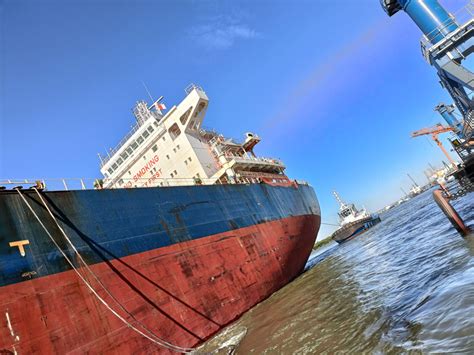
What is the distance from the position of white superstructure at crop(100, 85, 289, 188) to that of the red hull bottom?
19.6ft

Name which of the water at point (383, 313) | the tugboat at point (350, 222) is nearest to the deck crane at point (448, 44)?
the water at point (383, 313)

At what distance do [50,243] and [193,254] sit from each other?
4944mm

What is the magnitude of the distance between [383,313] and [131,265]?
7313 millimetres

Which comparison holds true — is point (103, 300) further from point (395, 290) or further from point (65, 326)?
point (395, 290)

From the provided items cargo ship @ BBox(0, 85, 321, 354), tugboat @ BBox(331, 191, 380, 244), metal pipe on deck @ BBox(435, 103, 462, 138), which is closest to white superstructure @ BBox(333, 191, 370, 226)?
tugboat @ BBox(331, 191, 380, 244)

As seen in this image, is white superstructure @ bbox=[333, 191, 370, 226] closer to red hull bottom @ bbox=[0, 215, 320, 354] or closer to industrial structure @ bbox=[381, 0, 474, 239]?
industrial structure @ bbox=[381, 0, 474, 239]

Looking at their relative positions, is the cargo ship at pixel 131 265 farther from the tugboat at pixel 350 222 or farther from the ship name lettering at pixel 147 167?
the tugboat at pixel 350 222

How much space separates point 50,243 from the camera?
840 cm

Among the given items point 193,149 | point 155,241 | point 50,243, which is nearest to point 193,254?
point 155,241

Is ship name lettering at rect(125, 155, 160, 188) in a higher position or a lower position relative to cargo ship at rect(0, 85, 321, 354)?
higher

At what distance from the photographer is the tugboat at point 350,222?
4803 cm

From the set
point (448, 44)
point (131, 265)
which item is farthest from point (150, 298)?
point (448, 44)

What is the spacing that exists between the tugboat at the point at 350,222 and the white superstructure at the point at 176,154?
3094 centimetres

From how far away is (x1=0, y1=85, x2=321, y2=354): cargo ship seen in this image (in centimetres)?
752
